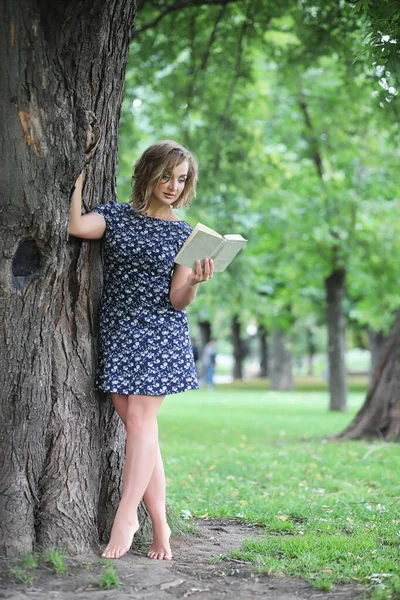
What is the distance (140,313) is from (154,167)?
2.73ft

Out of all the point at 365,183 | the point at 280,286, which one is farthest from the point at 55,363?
the point at 280,286

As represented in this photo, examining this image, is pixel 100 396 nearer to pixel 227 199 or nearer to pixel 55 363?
pixel 55 363

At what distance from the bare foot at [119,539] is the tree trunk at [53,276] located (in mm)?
139

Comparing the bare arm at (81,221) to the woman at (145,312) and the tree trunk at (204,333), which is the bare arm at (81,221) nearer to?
the woman at (145,312)

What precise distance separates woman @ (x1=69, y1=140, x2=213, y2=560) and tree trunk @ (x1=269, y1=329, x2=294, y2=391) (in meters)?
25.3

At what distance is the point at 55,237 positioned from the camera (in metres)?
3.82

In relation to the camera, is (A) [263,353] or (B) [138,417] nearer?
(B) [138,417]

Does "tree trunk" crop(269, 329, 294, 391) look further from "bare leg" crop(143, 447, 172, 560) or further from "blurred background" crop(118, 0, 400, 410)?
"bare leg" crop(143, 447, 172, 560)

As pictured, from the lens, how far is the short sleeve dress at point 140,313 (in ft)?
13.6

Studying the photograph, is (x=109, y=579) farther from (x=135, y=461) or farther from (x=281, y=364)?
(x=281, y=364)

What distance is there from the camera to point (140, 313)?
4219 millimetres

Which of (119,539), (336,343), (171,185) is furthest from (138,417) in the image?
(336,343)

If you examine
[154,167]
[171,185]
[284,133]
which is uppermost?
[284,133]

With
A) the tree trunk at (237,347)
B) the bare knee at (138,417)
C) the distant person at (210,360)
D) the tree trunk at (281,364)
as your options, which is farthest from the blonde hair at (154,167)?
the tree trunk at (237,347)
